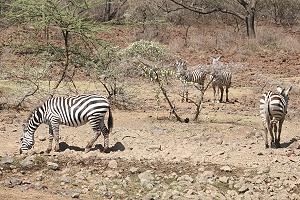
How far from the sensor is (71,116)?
13336 mm

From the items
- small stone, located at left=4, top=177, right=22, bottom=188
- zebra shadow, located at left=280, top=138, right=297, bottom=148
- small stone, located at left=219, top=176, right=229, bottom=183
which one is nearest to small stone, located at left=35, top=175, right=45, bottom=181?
small stone, located at left=4, top=177, right=22, bottom=188

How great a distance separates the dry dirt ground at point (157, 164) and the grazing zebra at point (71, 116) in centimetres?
34

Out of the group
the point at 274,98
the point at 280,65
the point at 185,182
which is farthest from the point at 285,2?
the point at 185,182

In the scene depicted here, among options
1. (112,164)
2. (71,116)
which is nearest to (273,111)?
(112,164)

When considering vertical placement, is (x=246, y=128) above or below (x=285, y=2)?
below

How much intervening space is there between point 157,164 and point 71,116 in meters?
2.33

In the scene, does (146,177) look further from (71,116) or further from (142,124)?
(142,124)

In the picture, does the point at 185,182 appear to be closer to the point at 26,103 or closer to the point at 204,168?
the point at 204,168

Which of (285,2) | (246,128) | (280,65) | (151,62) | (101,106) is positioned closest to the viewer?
(101,106)

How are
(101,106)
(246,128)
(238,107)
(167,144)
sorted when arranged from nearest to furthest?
(101,106) < (167,144) < (246,128) < (238,107)

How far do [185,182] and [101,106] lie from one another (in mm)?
2838

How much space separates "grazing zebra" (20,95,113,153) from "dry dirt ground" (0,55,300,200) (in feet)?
1.13

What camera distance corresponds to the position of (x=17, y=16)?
59.1 ft

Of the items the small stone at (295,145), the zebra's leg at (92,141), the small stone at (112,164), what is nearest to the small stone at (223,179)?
the small stone at (112,164)
